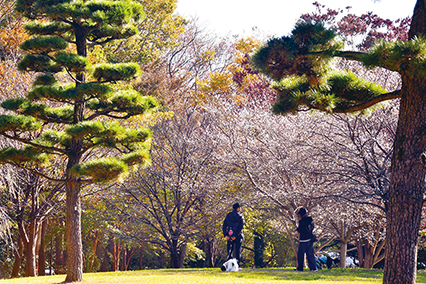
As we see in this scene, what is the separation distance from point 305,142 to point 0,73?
34.4ft

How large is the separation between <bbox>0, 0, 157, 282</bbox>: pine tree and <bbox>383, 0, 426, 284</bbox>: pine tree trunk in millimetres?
→ 5816

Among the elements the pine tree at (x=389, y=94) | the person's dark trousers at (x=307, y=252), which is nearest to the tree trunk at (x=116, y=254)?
the person's dark trousers at (x=307, y=252)

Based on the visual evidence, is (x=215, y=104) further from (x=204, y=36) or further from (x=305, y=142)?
(x=204, y=36)

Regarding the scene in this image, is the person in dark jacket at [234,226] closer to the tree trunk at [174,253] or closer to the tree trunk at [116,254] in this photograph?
the tree trunk at [174,253]

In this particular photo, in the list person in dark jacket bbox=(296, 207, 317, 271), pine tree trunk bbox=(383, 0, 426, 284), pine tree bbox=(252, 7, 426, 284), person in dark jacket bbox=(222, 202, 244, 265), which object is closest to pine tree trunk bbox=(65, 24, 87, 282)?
person in dark jacket bbox=(222, 202, 244, 265)

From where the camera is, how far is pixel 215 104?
18.0 metres

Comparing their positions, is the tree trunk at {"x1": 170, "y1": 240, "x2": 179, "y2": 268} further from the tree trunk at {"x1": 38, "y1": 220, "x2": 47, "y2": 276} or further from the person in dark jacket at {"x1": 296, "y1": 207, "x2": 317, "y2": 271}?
the person in dark jacket at {"x1": 296, "y1": 207, "x2": 317, "y2": 271}

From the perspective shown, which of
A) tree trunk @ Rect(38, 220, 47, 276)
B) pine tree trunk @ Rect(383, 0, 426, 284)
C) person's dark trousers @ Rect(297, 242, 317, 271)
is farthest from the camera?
tree trunk @ Rect(38, 220, 47, 276)

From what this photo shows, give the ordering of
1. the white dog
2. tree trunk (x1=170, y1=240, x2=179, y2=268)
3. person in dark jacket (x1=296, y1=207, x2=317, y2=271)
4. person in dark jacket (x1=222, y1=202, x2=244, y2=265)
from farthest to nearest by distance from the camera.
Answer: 1. tree trunk (x1=170, y1=240, x2=179, y2=268)
2. the white dog
3. person in dark jacket (x1=222, y1=202, x2=244, y2=265)
4. person in dark jacket (x1=296, y1=207, x2=317, y2=271)

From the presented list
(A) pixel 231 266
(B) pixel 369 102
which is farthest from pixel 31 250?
(B) pixel 369 102

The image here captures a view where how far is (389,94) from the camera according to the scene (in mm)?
6883

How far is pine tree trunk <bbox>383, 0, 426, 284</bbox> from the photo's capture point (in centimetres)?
611

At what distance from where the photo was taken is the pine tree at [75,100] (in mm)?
9984

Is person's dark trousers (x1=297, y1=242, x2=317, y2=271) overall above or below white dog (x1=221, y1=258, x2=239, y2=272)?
above
